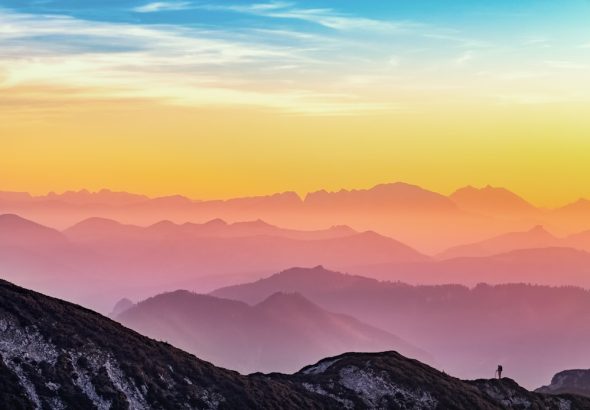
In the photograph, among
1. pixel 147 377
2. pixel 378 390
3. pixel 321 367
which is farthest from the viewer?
pixel 321 367

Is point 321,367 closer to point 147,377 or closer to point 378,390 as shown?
point 378,390

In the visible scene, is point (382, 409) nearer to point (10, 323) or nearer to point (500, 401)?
point (500, 401)

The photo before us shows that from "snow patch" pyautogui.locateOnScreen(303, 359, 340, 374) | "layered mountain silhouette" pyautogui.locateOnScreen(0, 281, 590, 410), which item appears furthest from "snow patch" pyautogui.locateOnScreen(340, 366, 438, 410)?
"snow patch" pyautogui.locateOnScreen(303, 359, 340, 374)

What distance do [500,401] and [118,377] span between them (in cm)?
6718

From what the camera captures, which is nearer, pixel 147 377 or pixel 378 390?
pixel 147 377

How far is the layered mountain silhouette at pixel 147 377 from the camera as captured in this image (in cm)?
10219

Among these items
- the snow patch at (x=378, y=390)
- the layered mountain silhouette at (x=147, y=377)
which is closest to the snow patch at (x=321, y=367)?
the layered mountain silhouette at (x=147, y=377)

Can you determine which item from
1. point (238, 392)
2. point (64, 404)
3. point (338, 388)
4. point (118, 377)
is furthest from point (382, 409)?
point (64, 404)

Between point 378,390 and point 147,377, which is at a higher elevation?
point 378,390

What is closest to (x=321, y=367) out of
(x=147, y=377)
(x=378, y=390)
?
(x=378, y=390)

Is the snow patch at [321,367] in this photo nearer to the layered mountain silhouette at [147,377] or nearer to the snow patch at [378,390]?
the layered mountain silhouette at [147,377]

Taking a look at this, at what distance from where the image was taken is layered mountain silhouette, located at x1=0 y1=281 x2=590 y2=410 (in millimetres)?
102188

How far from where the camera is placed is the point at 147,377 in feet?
A: 367

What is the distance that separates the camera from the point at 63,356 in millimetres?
107062
